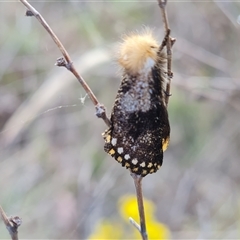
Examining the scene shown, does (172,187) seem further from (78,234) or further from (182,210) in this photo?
(78,234)

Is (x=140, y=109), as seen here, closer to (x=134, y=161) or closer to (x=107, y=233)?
(x=134, y=161)

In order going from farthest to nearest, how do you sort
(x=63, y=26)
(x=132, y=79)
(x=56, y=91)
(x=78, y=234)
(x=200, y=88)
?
(x=63, y=26), (x=78, y=234), (x=200, y=88), (x=56, y=91), (x=132, y=79)

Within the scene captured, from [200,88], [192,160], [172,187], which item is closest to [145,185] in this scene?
[172,187]

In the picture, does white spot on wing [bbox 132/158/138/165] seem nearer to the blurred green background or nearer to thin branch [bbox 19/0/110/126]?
thin branch [bbox 19/0/110/126]

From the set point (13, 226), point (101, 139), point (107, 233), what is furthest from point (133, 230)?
point (13, 226)

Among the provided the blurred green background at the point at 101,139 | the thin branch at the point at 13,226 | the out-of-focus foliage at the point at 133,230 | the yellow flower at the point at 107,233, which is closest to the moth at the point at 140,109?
the thin branch at the point at 13,226

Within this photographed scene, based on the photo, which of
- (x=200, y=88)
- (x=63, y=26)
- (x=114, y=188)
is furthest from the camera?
(x=63, y=26)

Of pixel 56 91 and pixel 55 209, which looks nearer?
pixel 56 91

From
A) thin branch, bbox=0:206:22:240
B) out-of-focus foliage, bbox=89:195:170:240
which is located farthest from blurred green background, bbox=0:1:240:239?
thin branch, bbox=0:206:22:240
